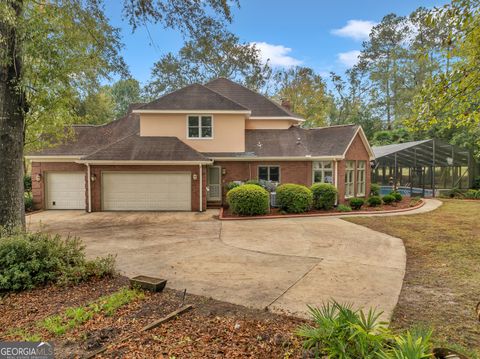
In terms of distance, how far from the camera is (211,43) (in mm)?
6840

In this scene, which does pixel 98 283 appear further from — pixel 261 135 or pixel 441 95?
pixel 261 135

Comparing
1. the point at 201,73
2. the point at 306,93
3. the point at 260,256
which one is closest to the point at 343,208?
the point at 260,256

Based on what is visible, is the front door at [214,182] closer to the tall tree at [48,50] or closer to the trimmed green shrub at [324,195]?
the trimmed green shrub at [324,195]

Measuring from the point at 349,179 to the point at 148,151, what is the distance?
11075 millimetres

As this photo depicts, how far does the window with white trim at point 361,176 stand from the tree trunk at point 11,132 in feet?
52.9

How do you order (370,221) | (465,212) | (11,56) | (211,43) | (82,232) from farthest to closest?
(465,212) → (370,221) → (82,232) → (211,43) → (11,56)

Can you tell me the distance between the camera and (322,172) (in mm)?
16344

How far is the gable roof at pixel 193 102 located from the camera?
1625 centimetres

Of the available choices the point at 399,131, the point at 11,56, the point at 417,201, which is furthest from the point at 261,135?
the point at 399,131

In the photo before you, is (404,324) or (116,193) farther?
(116,193)

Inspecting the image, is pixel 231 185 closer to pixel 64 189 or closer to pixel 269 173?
pixel 269 173

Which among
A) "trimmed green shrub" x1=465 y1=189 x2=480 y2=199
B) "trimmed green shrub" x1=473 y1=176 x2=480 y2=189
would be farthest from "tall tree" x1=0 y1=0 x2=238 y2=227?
"trimmed green shrub" x1=473 y1=176 x2=480 y2=189

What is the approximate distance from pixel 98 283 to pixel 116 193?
33.8 ft

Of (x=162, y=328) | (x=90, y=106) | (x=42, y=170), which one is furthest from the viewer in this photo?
(x=42, y=170)
